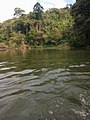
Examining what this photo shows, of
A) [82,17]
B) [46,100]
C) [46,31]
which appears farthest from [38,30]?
[46,100]

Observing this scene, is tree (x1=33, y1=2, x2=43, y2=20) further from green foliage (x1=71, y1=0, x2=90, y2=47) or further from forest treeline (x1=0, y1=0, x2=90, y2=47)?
green foliage (x1=71, y1=0, x2=90, y2=47)

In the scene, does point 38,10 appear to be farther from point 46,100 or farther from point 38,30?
point 46,100

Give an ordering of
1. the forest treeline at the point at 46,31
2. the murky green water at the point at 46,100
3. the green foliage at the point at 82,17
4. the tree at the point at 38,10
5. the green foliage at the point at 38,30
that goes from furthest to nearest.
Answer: the tree at the point at 38,10 → the green foliage at the point at 38,30 → the forest treeline at the point at 46,31 → the green foliage at the point at 82,17 → the murky green water at the point at 46,100

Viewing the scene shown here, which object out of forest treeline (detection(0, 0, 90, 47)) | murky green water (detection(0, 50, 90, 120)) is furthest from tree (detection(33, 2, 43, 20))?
murky green water (detection(0, 50, 90, 120))

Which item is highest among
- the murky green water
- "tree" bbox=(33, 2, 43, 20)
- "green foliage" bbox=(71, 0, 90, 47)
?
"tree" bbox=(33, 2, 43, 20)

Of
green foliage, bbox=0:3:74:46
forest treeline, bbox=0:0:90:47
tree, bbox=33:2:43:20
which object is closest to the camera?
forest treeline, bbox=0:0:90:47

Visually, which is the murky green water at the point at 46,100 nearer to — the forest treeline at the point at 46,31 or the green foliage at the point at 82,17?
the green foliage at the point at 82,17

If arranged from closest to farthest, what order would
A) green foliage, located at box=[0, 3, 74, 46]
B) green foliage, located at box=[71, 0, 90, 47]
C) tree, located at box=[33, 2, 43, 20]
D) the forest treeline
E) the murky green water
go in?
the murky green water → green foliage, located at box=[71, 0, 90, 47] → the forest treeline → green foliage, located at box=[0, 3, 74, 46] → tree, located at box=[33, 2, 43, 20]

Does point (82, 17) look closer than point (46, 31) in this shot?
Yes

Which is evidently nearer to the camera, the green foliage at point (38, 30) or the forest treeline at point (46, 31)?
the forest treeline at point (46, 31)

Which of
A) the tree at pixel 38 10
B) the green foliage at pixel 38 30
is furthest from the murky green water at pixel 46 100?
the tree at pixel 38 10

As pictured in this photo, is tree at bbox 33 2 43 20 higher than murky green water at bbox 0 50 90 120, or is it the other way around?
tree at bbox 33 2 43 20

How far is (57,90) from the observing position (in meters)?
5.86

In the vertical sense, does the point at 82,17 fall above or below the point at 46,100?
above
